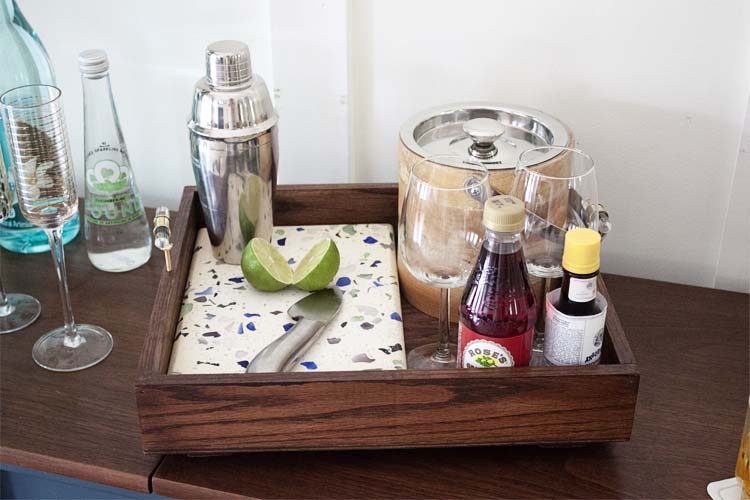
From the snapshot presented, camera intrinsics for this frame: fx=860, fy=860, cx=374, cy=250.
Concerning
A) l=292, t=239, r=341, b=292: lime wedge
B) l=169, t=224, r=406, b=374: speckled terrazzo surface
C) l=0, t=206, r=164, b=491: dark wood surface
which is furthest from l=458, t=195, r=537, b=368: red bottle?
l=0, t=206, r=164, b=491: dark wood surface

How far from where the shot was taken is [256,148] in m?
0.99

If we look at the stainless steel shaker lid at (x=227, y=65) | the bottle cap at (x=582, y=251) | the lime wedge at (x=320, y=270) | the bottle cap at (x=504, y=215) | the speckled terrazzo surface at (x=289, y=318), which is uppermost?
the stainless steel shaker lid at (x=227, y=65)

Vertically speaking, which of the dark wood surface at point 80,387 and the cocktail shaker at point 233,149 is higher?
the cocktail shaker at point 233,149

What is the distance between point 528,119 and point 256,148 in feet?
1.03

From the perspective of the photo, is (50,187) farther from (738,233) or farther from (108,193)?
(738,233)

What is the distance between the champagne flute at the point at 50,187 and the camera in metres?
0.89

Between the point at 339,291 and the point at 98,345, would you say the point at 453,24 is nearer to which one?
the point at 339,291

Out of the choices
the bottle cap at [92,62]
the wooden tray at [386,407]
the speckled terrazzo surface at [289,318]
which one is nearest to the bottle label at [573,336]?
Result: the wooden tray at [386,407]

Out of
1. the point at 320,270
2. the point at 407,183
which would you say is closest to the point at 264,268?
the point at 320,270

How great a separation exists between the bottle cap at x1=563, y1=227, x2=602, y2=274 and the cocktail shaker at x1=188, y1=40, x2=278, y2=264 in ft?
1.31

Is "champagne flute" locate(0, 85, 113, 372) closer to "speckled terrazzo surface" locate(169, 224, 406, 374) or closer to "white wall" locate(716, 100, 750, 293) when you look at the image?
"speckled terrazzo surface" locate(169, 224, 406, 374)

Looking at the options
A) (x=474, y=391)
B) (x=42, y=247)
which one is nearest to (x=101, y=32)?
(x=42, y=247)

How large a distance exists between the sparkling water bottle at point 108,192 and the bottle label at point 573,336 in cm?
58

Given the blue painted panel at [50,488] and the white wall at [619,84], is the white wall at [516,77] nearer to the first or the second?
the white wall at [619,84]
